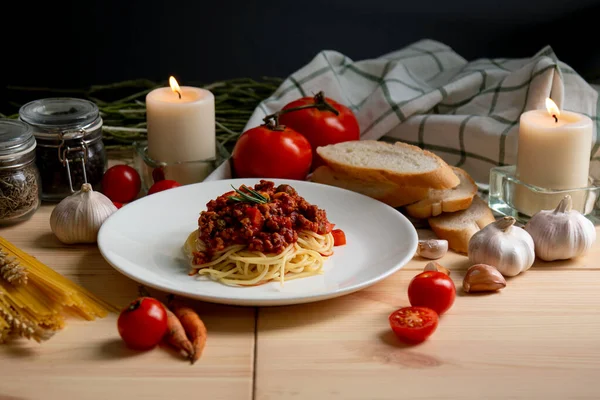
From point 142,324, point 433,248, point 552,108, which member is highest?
point 552,108

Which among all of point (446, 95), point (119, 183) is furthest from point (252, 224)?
point (446, 95)

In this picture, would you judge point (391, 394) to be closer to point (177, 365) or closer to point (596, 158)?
point (177, 365)

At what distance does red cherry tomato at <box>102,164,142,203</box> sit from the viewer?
9.09 feet

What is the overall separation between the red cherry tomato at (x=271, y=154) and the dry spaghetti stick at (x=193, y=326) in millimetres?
908

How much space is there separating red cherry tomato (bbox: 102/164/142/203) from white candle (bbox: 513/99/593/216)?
1308mm

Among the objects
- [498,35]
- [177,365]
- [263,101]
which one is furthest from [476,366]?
[498,35]

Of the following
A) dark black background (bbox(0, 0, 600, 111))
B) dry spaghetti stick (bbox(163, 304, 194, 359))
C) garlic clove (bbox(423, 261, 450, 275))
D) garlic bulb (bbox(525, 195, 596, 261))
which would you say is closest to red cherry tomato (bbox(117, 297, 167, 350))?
dry spaghetti stick (bbox(163, 304, 194, 359))

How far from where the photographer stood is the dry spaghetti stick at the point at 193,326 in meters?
1.85

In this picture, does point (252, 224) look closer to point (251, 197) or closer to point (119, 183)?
point (251, 197)

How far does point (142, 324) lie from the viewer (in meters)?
1.85

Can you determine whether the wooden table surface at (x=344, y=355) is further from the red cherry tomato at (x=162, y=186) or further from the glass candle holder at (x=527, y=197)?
the red cherry tomato at (x=162, y=186)

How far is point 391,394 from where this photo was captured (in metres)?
1.73

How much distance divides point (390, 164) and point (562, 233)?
0.61m

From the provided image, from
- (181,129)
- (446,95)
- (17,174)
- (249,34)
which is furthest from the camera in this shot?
(249,34)
